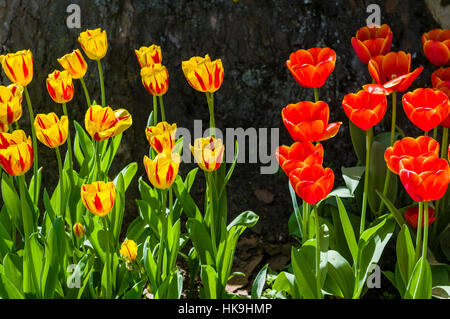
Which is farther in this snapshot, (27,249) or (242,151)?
(242,151)

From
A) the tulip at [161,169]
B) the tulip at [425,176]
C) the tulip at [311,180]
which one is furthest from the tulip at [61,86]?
the tulip at [425,176]

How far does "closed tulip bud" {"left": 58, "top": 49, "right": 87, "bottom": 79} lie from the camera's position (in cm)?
191

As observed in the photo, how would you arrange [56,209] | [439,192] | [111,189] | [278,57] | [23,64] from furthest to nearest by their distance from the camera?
[278,57] → [56,209] → [23,64] → [111,189] → [439,192]

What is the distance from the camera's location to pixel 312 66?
5.78 feet

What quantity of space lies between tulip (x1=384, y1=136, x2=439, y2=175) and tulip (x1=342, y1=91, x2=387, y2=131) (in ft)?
0.36

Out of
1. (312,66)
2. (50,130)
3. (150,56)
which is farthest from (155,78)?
(312,66)

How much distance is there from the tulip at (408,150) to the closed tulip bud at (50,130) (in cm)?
84

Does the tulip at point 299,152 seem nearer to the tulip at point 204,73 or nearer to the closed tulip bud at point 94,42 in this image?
the tulip at point 204,73

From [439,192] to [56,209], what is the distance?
3.90ft

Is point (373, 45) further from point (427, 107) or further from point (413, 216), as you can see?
point (413, 216)

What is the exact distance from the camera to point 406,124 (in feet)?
7.94

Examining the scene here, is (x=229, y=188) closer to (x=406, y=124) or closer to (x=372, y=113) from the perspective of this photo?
(x=406, y=124)

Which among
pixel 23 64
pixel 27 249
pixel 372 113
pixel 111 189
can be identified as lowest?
pixel 27 249
